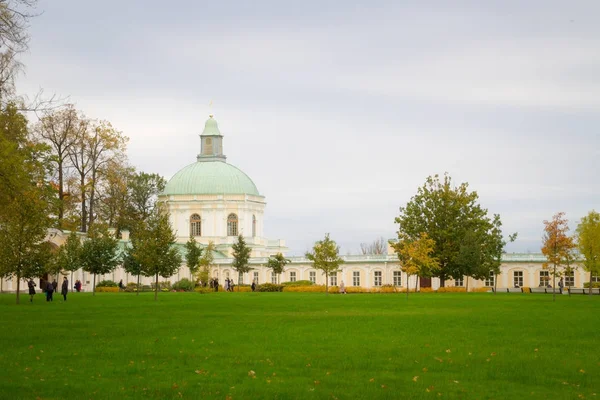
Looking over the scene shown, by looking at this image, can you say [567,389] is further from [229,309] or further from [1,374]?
[229,309]

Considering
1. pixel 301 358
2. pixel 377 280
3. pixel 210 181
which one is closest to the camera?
pixel 301 358

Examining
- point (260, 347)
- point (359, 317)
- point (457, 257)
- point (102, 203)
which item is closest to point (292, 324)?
point (359, 317)

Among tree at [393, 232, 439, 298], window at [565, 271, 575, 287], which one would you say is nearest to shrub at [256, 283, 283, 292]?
tree at [393, 232, 439, 298]

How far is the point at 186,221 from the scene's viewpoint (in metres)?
111

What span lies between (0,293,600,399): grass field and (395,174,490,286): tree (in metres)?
42.3

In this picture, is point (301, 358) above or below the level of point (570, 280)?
above

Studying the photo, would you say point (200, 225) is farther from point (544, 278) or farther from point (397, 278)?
point (544, 278)

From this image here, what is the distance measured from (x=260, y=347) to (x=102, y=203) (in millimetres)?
64274

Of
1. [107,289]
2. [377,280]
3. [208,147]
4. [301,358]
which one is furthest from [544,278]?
[301,358]

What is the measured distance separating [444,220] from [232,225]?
41.6 m

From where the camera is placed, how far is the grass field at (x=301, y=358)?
15219 mm

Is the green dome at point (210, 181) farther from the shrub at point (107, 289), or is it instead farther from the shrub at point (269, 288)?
the shrub at point (107, 289)

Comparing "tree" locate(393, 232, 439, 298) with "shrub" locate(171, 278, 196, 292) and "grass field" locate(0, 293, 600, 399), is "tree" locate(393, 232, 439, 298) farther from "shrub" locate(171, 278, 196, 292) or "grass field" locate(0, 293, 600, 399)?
"grass field" locate(0, 293, 600, 399)

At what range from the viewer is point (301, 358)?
19000 millimetres
